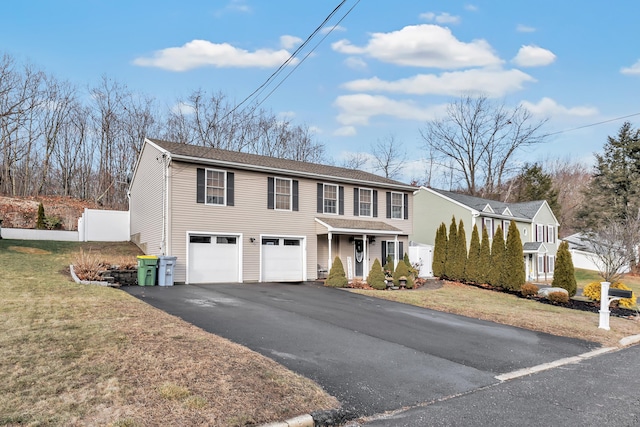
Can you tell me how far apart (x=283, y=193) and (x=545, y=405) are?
15468mm

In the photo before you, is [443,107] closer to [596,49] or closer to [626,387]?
[596,49]

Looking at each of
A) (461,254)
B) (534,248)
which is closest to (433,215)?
(461,254)

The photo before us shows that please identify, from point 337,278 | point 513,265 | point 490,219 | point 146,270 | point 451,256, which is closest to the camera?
point 146,270

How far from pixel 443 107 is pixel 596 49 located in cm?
3138

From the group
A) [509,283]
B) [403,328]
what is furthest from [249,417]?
[509,283]

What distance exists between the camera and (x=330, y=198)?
70.9 ft

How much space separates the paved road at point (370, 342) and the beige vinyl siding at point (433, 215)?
55.2 feet

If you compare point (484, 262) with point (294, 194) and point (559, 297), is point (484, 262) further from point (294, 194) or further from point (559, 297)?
point (294, 194)

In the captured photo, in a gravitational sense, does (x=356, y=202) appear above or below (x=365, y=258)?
above

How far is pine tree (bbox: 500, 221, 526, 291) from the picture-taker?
21.8 m

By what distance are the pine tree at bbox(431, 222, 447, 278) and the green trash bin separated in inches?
639

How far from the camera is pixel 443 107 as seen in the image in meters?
46.2

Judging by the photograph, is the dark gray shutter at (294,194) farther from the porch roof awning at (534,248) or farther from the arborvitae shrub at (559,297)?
the porch roof awning at (534,248)

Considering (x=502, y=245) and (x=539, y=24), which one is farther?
(x=502, y=245)
